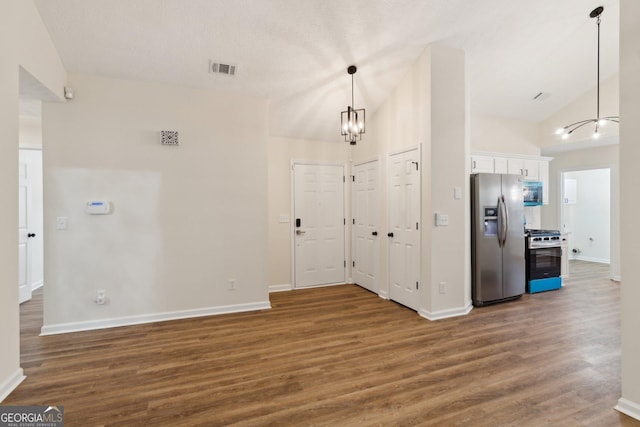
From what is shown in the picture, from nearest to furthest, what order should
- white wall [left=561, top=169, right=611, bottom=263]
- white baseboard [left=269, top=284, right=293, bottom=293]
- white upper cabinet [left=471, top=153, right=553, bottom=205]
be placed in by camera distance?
white baseboard [left=269, top=284, right=293, bottom=293], white upper cabinet [left=471, top=153, right=553, bottom=205], white wall [left=561, top=169, right=611, bottom=263]

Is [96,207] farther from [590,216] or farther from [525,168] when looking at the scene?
[590,216]

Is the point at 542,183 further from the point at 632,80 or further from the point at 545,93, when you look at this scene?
the point at 632,80

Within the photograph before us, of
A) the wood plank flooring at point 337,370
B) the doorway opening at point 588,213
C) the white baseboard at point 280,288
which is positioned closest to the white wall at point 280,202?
the white baseboard at point 280,288

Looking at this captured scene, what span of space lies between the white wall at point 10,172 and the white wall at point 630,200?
14.3 ft

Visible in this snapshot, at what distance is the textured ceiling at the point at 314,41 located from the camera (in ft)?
9.48

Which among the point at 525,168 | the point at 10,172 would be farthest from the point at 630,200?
the point at 10,172

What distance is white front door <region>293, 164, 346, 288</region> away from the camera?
523 centimetres

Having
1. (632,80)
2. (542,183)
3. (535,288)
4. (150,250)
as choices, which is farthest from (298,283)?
(542,183)

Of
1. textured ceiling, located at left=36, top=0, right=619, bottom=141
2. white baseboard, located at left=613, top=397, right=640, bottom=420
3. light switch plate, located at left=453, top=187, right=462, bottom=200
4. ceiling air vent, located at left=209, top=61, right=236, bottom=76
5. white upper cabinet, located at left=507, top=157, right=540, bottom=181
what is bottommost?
white baseboard, located at left=613, top=397, right=640, bottom=420

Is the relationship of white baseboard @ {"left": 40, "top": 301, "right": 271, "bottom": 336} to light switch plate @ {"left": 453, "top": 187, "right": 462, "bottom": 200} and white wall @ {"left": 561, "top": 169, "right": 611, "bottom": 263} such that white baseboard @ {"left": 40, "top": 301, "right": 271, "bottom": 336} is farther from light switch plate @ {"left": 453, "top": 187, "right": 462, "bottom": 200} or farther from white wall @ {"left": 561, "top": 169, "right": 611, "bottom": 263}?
white wall @ {"left": 561, "top": 169, "right": 611, "bottom": 263}

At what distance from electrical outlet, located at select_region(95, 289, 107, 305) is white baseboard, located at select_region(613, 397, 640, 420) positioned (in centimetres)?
473

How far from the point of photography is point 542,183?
5699 mm

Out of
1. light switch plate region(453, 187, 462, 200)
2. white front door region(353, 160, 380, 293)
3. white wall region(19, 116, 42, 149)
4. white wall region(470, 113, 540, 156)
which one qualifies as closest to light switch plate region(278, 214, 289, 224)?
white front door region(353, 160, 380, 293)

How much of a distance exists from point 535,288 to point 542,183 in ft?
6.92
